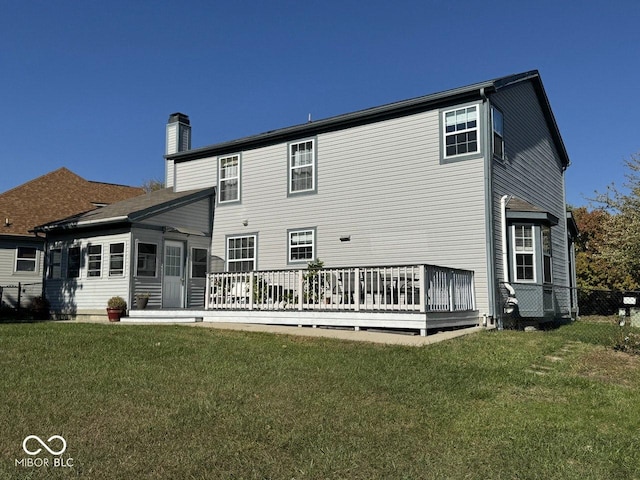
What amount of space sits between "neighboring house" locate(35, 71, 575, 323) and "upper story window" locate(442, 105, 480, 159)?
25 millimetres

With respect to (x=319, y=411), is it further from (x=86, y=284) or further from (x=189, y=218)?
(x=86, y=284)

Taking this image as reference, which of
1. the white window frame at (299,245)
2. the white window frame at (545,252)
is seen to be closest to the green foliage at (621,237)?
the white window frame at (545,252)

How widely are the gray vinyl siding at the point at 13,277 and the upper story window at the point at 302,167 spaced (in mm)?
12132

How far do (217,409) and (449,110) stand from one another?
1020cm

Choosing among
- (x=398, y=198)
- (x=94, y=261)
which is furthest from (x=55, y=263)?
(x=398, y=198)

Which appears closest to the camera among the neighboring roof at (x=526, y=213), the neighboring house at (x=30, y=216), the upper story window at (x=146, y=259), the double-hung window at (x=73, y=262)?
the neighboring roof at (x=526, y=213)

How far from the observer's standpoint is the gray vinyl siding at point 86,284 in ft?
49.3

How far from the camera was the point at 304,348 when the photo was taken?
8695 millimetres

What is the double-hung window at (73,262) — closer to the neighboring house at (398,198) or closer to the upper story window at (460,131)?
the neighboring house at (398,198)

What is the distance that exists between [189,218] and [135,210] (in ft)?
5.88

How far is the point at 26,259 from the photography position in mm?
21156

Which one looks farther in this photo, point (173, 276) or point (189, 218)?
point (189, 218)

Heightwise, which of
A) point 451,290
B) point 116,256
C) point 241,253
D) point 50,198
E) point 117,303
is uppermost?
point 50,198

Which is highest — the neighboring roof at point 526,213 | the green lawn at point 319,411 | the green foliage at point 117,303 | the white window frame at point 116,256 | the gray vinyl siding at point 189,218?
the gray vinyl siding at point 189,218
